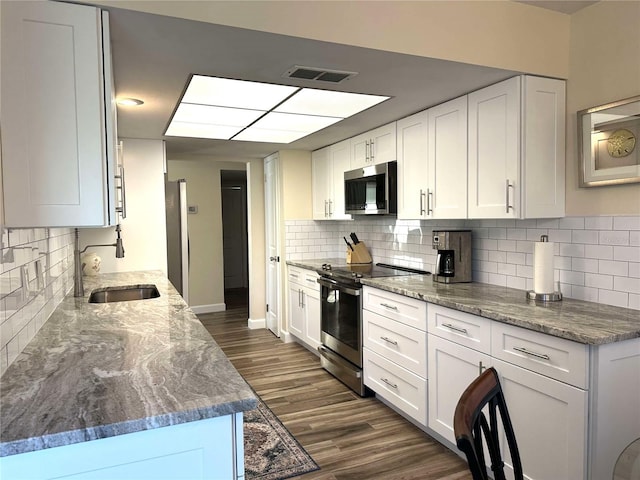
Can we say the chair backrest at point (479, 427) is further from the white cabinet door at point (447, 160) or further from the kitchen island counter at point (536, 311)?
the white cabinet door at point (447, 160)

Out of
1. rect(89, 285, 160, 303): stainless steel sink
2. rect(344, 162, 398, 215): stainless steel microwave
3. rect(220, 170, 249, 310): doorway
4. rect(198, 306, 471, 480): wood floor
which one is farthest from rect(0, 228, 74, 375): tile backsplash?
rect(220, 170, 249, 310): doorway

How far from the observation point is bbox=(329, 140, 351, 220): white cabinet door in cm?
423

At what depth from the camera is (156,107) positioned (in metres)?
2.92

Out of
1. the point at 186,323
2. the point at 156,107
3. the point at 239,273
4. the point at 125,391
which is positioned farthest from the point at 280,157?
the point at 239,273

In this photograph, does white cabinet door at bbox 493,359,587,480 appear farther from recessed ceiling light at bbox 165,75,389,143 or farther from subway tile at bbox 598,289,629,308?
recessed ceiling light at bbox 165,75,389,143

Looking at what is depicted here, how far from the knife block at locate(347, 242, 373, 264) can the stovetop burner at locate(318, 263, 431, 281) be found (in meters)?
0.13

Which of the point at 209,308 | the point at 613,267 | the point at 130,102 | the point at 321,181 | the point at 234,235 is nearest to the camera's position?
the point at 613,267

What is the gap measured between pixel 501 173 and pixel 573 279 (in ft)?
2.30

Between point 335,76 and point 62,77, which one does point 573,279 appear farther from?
point 62,77

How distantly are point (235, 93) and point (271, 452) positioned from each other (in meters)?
2.15

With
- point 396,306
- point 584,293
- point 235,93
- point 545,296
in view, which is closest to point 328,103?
point 235,93

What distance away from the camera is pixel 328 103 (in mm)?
2979

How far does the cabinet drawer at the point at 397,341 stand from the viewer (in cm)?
273

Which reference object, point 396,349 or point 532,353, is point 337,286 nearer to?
point 396,349
